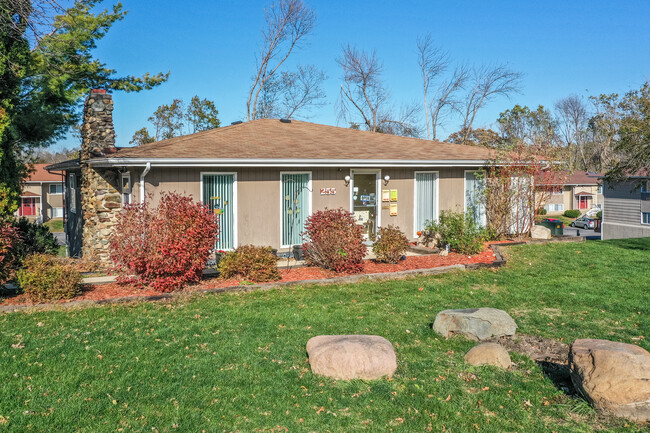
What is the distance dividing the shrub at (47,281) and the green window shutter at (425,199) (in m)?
8.22

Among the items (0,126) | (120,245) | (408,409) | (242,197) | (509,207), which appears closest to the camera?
(408,409)

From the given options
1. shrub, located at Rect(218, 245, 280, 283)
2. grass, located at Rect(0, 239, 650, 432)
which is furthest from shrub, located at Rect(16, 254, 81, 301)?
shrub, located at Rect(218, 245, 280, 283)

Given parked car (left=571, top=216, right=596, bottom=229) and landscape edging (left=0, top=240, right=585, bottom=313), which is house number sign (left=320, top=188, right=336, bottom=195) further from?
parked car (left=571, top=216, right=596, bottom=229)

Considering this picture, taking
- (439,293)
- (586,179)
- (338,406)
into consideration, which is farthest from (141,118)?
(586,179)

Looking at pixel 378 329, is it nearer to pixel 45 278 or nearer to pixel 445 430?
pixel 445 430

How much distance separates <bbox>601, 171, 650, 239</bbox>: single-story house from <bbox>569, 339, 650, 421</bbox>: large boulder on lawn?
87.6 feet

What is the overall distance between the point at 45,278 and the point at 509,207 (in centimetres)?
1092

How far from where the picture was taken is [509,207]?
13242mm

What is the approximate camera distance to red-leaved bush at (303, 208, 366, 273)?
922 cm

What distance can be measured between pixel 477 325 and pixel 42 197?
3858cm

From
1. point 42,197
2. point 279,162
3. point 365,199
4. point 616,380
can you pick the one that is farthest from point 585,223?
point 42,197

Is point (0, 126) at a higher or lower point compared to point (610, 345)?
higher

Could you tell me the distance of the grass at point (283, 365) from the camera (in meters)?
4.07

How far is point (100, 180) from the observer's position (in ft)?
35.1
